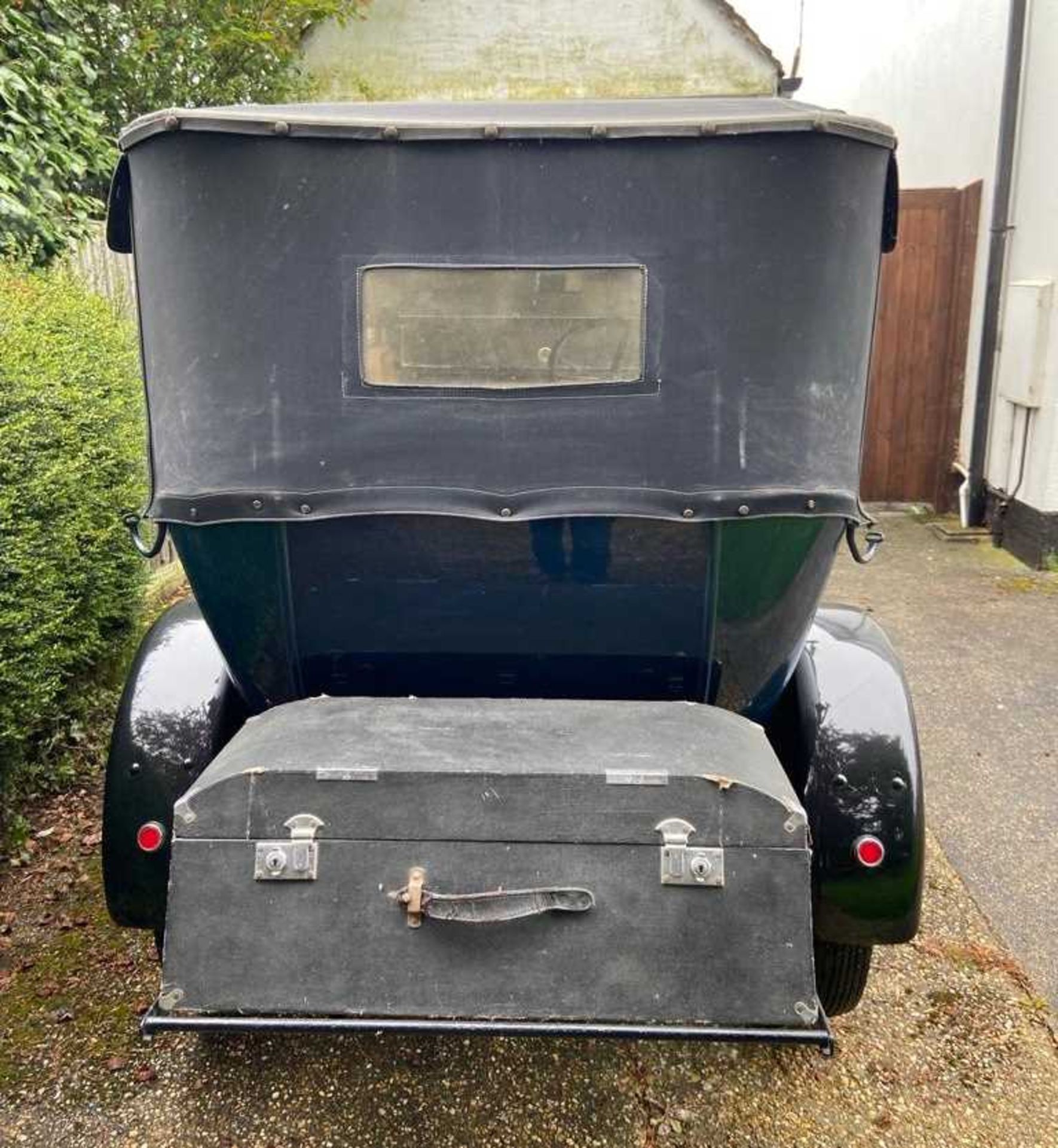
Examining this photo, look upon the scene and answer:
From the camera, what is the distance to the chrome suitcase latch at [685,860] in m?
1.79

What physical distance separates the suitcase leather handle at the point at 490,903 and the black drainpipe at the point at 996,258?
7134 millimetres

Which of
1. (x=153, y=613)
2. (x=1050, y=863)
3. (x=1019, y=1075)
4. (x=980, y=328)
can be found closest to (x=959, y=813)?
(x=1050, y=863)

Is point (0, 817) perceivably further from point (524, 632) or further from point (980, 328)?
point (980, 328)

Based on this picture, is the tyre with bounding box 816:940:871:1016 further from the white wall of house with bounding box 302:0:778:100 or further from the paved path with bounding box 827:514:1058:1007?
the white wall of house with bounding box 302:0:778:100

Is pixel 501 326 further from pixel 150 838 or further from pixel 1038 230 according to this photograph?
pixel 1038 230

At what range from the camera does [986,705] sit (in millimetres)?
4980

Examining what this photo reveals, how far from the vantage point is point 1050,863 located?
3576mm

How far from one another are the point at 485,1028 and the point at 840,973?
1.12 m

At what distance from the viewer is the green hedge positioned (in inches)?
129

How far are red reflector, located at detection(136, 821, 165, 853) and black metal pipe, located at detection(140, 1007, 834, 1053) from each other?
0.54 meters

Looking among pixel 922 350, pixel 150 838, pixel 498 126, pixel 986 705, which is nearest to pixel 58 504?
pixel 150 838

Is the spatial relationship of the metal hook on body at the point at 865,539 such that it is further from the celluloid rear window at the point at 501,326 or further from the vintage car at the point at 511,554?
the celluloid rear window at the point at 501,326

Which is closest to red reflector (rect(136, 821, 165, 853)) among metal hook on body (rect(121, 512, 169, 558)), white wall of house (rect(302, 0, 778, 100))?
metal hook on body (rect(121, 512, 169, 558))

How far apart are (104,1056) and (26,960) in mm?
552
